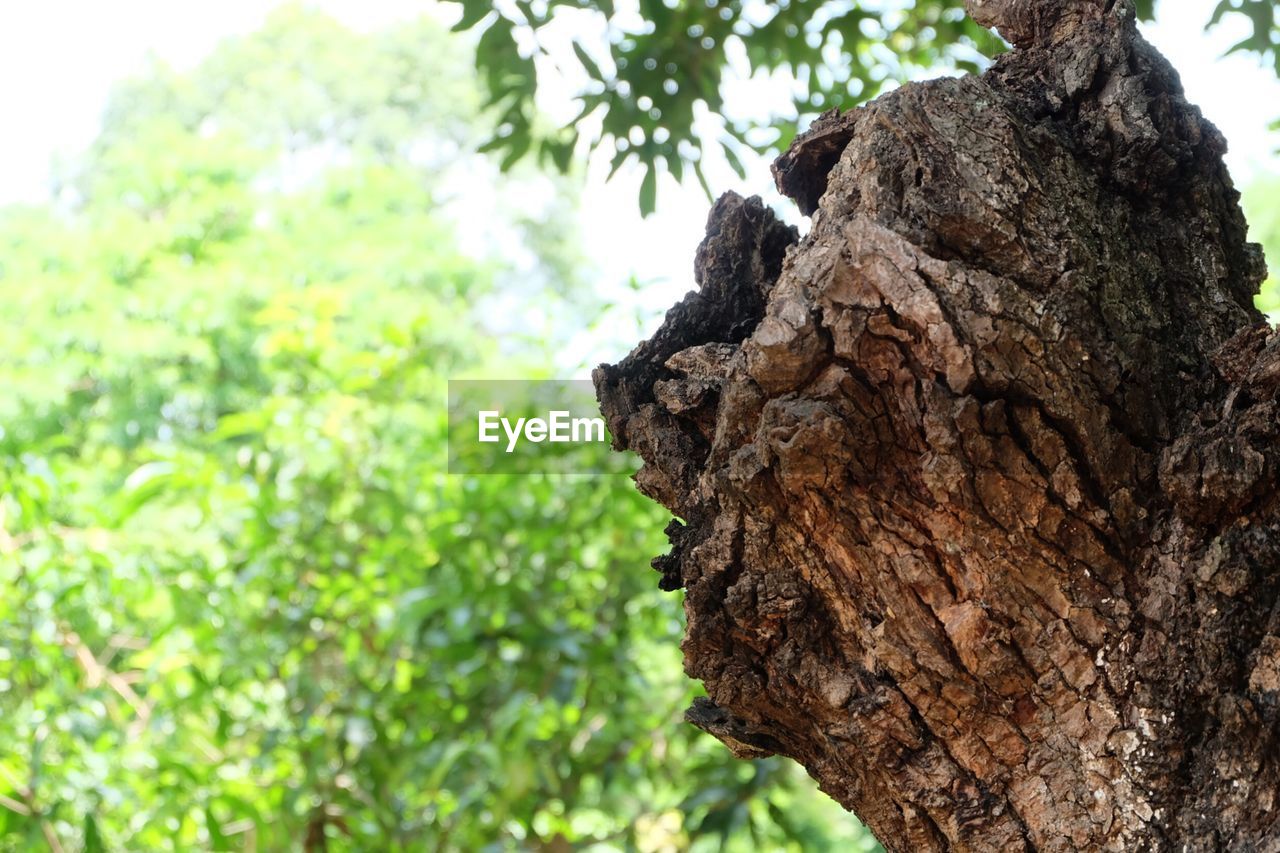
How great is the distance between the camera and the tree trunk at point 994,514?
1.99ft

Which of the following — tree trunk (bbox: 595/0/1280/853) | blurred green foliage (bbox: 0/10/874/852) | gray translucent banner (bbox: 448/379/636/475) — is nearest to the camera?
tree trunk (bbox: 595/0/1280/853)

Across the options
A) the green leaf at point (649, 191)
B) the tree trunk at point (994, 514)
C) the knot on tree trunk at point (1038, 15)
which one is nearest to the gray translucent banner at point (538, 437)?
the green leaf at point (649, 191)

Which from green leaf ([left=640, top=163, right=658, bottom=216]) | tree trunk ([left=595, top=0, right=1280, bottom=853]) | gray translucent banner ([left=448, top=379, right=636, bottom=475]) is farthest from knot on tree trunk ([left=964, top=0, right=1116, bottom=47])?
gray translucent banner ([left=448, top=379, right=636, bottom=475])

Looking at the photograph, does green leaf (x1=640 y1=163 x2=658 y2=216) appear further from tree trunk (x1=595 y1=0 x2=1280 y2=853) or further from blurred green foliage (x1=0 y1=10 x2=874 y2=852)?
tree trunk (x1=595 y1=0 x2=1280 y2=853)

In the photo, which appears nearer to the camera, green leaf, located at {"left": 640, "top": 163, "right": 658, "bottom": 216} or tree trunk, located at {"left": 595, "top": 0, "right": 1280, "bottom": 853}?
tree trunk, located at {"left": 595, "top": 0, "right": 1280, "bottom": 853}

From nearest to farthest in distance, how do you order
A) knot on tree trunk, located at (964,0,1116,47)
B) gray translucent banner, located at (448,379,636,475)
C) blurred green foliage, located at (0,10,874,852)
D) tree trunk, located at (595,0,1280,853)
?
tree trunk, located at (595,0,1280,853) → knot on tree trunk, located at (964,0,1116,47) → blurred green foliage, located at (0,10,874,852) → gray translucent banner, located at (448,379,636,475)

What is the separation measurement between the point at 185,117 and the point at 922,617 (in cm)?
1261

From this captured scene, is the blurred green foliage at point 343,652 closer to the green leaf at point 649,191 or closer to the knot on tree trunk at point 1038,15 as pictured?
the green leaf at point 649,191

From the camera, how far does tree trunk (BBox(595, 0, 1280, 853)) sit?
61 cm

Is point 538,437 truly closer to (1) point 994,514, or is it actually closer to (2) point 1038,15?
(2) point 1038,15

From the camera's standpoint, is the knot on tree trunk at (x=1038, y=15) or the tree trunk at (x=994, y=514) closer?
the tree trunk at (x=994, y=514)

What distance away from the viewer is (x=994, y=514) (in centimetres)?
62

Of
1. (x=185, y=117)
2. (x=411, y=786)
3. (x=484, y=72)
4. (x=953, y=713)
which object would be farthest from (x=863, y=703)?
(x=185, y=117)

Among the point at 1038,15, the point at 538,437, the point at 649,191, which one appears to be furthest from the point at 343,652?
the point at 1038,15
